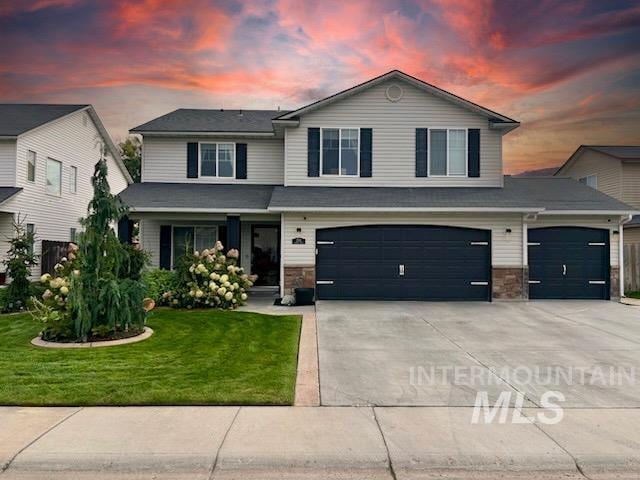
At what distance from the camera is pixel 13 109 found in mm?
20688

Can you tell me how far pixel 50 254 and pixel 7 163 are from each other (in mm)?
4359

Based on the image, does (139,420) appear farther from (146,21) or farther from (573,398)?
(146,21)

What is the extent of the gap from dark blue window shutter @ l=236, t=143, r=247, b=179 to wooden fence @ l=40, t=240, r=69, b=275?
28.0 feet

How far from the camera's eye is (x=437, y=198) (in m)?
14.6

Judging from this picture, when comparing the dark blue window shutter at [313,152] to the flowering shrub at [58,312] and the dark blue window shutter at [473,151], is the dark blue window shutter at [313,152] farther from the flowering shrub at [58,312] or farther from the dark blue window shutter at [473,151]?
the flowering shrub at [58,312]

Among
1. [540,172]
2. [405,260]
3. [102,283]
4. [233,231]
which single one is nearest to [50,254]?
[233,231]

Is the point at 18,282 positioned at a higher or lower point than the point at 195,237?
lower

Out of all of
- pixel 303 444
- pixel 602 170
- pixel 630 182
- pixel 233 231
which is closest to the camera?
pixel 303 444

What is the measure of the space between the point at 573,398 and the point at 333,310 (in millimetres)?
7576

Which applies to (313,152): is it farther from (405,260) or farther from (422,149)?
(405,260)

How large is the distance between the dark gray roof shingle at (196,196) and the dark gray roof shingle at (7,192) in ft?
14.2

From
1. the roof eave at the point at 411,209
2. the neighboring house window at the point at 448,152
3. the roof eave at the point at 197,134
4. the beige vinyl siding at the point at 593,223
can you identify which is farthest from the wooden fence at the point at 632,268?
the roof eave at the point at 197,134

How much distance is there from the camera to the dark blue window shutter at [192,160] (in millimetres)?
17641

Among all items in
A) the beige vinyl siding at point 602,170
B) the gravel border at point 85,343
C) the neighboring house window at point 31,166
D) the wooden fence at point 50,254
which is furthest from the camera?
the beige vinyl siding at point 602,170
